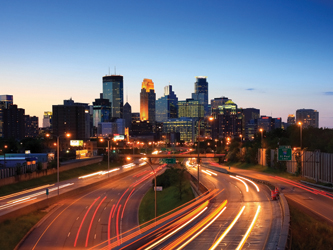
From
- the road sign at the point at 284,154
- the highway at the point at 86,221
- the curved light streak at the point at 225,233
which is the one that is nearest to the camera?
the curved light streak at the point at 225,233

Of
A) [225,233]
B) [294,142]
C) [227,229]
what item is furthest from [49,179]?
[225,233]

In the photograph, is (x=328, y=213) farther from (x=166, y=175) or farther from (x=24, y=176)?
(x=24, y=176)

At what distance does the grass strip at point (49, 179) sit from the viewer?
219 feet

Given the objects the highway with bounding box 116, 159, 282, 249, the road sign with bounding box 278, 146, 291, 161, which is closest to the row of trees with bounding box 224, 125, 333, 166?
the road sign with bounding box 278, 146, 291, 161

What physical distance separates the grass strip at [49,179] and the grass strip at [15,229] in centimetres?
1763

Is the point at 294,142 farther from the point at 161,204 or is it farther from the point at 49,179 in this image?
the point at 49,179

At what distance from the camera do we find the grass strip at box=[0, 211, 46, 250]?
132ft

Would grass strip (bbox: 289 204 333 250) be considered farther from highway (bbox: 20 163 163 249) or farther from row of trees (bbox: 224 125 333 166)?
row of trees (bbox: 224 125 333 166)

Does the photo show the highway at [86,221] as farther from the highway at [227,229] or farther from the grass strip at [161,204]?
the highway at [227,229]

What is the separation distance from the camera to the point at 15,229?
4362cm

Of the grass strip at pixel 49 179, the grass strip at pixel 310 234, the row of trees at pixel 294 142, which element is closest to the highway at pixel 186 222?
the grass strip at pixel 310 234

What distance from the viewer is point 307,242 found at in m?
26.7

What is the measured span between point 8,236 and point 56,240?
5.46 m

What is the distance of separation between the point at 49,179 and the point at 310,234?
67.1 m
